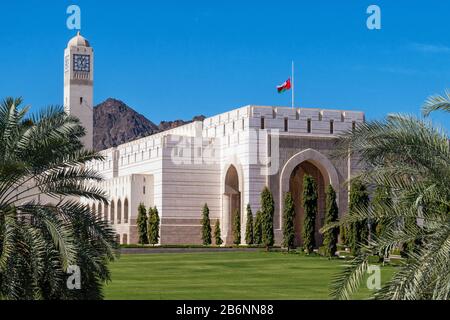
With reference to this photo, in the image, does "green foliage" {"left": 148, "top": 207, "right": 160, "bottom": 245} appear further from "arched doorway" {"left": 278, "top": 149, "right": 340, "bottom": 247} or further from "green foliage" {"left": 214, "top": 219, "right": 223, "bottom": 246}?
"arched doorway" {"left": 278, "top": 149, "right": 340, "bottom": 247}

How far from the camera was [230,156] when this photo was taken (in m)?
53.6

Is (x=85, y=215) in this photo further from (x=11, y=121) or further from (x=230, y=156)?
(x=230, y=156)

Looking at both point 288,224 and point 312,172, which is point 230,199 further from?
point 288,224

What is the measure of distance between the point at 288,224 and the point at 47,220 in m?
30.9

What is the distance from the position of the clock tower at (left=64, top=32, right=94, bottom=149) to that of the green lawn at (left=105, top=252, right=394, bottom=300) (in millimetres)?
33422

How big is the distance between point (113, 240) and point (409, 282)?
6.38 m

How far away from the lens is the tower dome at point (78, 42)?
75312 millimetres

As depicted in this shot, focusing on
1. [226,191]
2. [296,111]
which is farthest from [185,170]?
[296,111]

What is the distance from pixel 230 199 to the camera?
54938 mm

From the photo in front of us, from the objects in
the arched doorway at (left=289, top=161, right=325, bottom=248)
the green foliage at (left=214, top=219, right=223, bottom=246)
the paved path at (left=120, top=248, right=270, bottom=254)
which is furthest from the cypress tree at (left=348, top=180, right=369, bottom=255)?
the green foliage at (left=214, top=219, right=223, bottom=246)

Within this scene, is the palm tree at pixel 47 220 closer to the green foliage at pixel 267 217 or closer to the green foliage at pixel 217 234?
the green foliage at pixel 267 217

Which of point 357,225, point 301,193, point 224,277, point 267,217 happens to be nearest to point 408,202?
Result: point 224,277

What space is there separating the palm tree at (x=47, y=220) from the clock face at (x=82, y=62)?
56541 mm

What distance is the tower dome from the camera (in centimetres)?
7531
